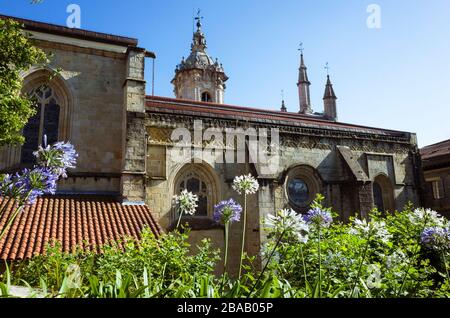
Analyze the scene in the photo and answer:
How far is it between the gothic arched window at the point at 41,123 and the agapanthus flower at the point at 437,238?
11.5 meters

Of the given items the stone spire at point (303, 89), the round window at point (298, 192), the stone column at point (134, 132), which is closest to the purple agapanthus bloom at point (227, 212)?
the stone column at point (134, 132)

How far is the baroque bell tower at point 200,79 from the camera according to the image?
29219 mm

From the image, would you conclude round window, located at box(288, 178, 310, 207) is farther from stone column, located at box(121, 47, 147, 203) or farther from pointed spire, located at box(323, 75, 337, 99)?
pointed spire, located at box(323, 75, 337, 99)

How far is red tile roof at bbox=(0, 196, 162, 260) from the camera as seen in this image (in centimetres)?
814

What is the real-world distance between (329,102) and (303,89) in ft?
10.7

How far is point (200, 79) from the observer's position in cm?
2938

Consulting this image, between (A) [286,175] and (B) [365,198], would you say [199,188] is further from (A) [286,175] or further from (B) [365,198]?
(B) [365,198]

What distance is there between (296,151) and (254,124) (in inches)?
92.7

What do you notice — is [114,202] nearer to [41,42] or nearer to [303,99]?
[41,42]

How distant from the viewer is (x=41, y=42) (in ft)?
38.9

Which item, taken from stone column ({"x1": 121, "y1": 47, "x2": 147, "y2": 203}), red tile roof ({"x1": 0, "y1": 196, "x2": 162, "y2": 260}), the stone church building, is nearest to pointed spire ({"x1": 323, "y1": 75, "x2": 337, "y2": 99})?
the stone church building

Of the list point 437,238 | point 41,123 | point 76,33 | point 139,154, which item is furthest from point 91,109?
point 437,238

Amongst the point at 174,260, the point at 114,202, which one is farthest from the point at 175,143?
the point at 174,260

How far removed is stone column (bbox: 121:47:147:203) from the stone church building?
0.11 ft
